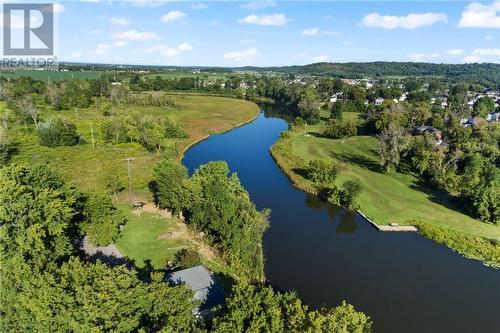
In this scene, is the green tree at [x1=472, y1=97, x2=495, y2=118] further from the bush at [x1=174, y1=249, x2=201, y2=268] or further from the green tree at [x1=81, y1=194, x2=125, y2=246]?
the green tree at [x1=81, y1=194, x2=125, y2=246]

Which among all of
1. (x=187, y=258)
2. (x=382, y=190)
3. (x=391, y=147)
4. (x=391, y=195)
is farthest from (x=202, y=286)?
(x=391, y=147)

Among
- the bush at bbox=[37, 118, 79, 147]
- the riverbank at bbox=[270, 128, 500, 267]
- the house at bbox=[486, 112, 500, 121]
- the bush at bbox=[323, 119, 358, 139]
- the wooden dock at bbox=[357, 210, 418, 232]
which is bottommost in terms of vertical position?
the wooden dock at bbox=[357, 210, 418, 232]

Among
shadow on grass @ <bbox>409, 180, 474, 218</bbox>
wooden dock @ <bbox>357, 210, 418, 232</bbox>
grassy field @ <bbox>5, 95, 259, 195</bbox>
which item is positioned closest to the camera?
wooden dock @ <bbox>357, 210, 418, 232</bbox>

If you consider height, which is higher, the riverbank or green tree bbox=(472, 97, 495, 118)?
green tree bbox=(472, 97, 495, 118)

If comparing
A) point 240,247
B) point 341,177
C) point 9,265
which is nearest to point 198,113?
point 341,177

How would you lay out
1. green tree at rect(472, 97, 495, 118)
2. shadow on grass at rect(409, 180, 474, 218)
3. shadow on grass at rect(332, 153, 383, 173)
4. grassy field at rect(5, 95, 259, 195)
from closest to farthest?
shadow on grass at rect(409, 180, 474, 218)
grassy field at rect(5, 95, 259, 195)
shadow on grass at rect(332, 153, 383, 173)
green tree at rect(472, 97, 495, 118)

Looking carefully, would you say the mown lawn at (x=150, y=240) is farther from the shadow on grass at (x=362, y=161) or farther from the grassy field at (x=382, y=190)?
the shadow on grass at (x=362, y=161)

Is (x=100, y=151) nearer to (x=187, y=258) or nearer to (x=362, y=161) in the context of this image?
(x=187, y=258)

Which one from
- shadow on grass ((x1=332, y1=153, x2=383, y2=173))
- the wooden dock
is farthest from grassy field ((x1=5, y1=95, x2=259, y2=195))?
shadow on grass ((x1=332, y1=153, x2=383, y2=173))
